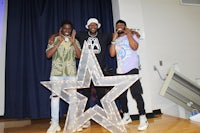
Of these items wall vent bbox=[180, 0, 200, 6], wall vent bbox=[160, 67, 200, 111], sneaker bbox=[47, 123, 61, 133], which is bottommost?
sneaker bbox=[47, 123, 61, 133]

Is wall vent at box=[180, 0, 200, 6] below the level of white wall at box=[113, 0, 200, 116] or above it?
above

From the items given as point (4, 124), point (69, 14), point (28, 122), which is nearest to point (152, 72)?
point (69, 14)

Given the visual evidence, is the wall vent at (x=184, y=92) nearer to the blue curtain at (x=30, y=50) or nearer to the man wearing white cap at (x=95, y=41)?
the blue curtain at (x=30, y=50)

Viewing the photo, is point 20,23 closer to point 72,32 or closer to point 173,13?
point 72,32

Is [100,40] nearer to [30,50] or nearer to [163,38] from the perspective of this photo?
[30,50]

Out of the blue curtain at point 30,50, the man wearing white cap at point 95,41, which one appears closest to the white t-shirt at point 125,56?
the man wearing white cap at point 95,41

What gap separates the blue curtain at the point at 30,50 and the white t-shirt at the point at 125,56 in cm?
88

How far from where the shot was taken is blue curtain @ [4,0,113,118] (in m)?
2.91

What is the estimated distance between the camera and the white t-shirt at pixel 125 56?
2273 mm

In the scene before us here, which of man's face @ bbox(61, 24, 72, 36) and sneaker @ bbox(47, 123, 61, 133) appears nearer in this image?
Result: sneaker @ bbox(47, 123, 61, 133)

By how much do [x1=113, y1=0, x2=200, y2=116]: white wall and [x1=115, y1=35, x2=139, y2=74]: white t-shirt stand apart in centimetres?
89

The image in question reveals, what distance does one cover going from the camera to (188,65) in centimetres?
367

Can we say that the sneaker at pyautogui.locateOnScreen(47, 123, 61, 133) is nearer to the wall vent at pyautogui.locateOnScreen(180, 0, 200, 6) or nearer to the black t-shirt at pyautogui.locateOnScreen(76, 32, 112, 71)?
the black t-shirt at pyautogui.locateOnScreen(76, 32, 112, 71)

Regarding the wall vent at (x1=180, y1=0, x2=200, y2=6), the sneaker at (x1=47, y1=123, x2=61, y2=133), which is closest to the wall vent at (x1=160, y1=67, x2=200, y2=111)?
the wall vent at (x1=180, y1=0, x2=200, y2=6)
